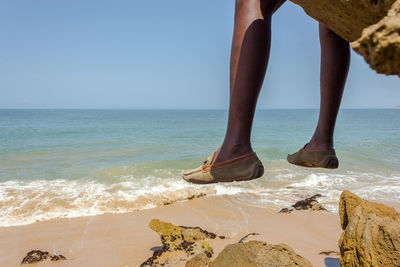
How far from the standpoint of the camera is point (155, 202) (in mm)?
6102

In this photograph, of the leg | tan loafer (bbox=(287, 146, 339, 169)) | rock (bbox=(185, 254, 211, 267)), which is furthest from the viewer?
rock (bbox=(185, 254, 211, 267))

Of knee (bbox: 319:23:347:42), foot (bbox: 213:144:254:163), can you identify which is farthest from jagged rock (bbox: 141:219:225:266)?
knee (bbox: 319:23:347:42)

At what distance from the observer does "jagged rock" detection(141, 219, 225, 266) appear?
361 centimetres

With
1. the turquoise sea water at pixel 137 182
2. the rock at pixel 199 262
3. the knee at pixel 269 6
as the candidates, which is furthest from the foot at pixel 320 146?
the turquoise sea water at pixel 137 182

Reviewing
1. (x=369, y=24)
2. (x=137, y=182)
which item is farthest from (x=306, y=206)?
(x=369, y=24)

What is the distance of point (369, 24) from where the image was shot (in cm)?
78

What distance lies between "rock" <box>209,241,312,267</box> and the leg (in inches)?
58.4

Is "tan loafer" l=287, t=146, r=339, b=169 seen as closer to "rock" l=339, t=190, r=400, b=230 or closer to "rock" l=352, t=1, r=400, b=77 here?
"rock" l=339, t=190, r=400, b=230

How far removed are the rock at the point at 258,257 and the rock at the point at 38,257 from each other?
8.13 feet

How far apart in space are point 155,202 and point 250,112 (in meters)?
5.10

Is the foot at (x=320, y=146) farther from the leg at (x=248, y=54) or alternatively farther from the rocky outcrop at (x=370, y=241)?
the rocky outcrop at (x=370, y=241)

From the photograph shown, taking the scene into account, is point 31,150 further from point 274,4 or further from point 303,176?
point 274,4

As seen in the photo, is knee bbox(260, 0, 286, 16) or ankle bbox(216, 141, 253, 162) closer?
knee bbox(260, 0, 286, 16)

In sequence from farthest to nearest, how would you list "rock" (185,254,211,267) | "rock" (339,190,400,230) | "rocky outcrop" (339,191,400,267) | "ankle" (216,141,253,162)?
"rock" (185,254,211,267), "rock" (339,190,400,230), "rocky outcrop" (339,191,400,267), "ankle" (216,141,253,162)
